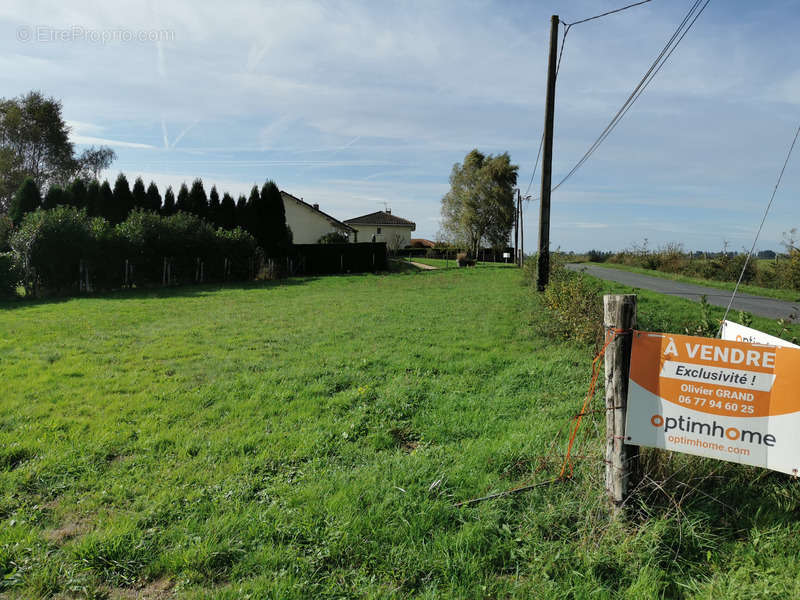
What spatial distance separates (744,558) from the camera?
8.59 feet

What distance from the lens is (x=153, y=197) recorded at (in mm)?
27453

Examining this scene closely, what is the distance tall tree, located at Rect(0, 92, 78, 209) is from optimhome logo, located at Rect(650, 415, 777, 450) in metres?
45.1

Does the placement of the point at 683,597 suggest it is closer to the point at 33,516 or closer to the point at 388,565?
the point at 388,565

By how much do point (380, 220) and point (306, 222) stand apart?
802 inches

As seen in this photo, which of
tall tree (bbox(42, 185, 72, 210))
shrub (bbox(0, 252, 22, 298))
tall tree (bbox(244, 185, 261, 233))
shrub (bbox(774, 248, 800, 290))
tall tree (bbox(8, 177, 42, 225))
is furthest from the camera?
tall tree (bbox(244, 185, 261, 233))

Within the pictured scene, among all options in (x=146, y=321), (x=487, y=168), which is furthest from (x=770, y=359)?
(x=487, y=168)

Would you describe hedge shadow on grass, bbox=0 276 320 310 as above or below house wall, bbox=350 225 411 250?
below

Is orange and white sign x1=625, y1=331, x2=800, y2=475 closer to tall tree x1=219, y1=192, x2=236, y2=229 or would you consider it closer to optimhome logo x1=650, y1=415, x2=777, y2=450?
optimhome logo x1=650, y1=415, x2=777, y2=450

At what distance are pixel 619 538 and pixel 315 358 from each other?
5316mm

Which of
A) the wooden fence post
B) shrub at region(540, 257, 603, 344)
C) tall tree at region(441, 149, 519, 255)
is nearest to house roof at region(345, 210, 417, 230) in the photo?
tall tree at region(441, 149, 519, 255)

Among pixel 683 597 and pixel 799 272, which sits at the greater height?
pixel 799 272

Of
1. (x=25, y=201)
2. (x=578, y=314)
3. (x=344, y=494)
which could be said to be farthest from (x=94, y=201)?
(x=344, y=494)

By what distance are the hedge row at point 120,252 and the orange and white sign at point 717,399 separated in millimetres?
19207

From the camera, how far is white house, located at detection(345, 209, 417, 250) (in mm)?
55344
